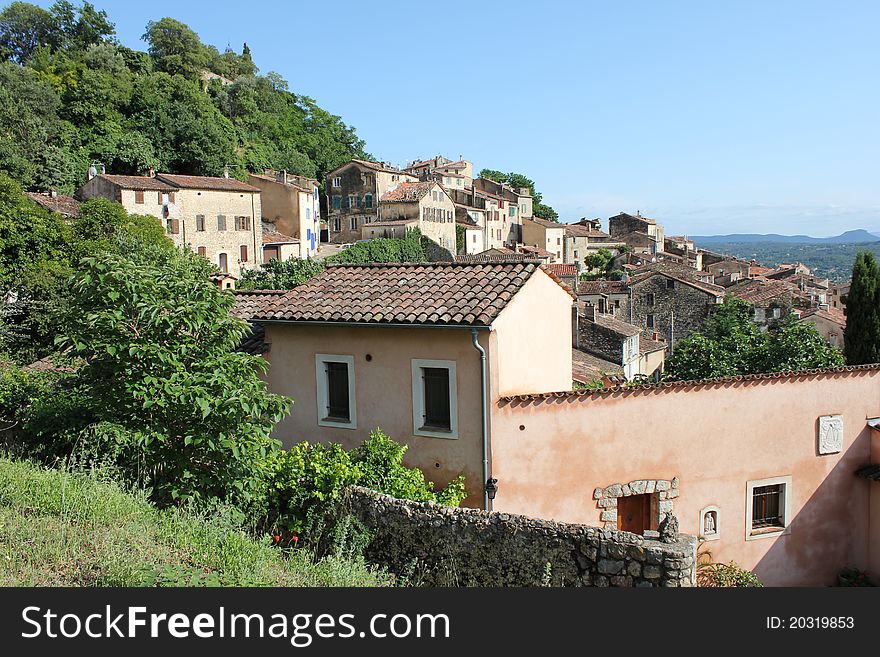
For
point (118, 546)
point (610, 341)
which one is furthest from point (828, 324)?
point (118, 546)

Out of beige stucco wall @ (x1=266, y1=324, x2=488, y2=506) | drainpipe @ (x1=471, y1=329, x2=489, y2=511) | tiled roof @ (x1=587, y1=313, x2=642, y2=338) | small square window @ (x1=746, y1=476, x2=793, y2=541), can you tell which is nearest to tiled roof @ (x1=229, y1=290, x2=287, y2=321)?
beige stucco wall @ (x1=266, y1=324, x2=488, y2=506)

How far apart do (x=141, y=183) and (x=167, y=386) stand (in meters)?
53.6

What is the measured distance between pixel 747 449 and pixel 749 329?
14499 mm

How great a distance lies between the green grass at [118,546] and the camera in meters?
6.59

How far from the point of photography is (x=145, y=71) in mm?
87625

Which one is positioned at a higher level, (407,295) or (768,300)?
(407,295)

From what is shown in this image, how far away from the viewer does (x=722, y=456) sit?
13758 millimetres

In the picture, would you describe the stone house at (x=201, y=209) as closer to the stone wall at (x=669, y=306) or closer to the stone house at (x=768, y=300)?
the stone wall at (x=669, y=306)

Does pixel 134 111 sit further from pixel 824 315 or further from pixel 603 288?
pixel 824 315

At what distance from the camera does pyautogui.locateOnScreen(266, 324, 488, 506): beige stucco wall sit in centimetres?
1237

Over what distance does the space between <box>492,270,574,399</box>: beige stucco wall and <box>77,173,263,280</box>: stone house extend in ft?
145

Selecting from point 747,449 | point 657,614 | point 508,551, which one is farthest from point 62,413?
point 747,449

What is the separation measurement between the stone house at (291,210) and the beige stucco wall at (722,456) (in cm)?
6134

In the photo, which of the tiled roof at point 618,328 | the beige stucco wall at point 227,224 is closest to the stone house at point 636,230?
the beige stucco wall at point 227,224
